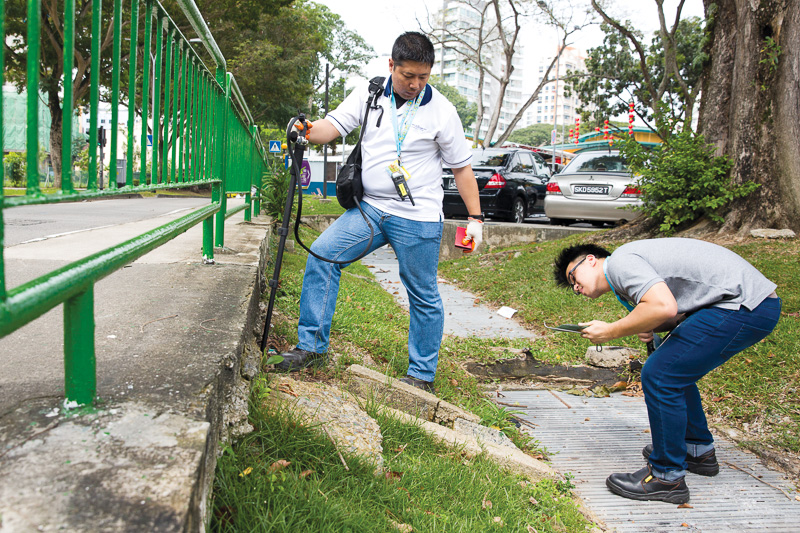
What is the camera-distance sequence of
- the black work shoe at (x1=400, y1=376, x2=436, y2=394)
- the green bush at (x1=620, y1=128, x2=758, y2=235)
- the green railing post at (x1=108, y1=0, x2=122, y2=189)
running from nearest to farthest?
the green railing post at (x1=108, y1=0, x2=122, y2=189) < the black work shoe at (x1=400, y1=376, x2=436, y2=394) < the green bush at (x1=620, y1=128, x2=758, y2=235)

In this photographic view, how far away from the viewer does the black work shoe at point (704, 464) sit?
3.15 metres

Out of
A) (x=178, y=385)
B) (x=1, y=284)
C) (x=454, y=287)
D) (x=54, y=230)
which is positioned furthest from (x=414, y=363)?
(x=454, y=287)

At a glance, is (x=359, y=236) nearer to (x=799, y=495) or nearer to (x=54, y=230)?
(x=799, y=495)

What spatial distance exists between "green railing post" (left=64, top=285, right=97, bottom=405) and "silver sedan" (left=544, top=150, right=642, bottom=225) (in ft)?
30.3

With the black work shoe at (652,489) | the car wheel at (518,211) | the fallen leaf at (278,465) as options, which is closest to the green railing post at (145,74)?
the fallen leaf at (278,465)

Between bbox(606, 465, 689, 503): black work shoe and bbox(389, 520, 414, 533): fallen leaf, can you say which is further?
bbox(606, 465, 689, 503): black work shoe

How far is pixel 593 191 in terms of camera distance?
10.2 meters

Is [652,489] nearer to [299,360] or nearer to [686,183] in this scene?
[299,360]

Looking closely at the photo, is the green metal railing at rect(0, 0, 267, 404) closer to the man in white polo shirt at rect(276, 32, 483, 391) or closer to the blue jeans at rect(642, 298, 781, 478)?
the man in white polo shirt at rect(276, 32, 483, 391)

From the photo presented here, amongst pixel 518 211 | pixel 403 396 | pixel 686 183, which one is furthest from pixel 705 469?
Answer: pixel 518 211

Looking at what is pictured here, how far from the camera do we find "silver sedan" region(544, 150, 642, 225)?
10.0 meters

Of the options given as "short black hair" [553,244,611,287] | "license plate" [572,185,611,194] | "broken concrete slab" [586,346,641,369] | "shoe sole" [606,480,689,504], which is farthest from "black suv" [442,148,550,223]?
"shoe sole" [606,480,689,504]

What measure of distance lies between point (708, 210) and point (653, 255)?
5428 mm

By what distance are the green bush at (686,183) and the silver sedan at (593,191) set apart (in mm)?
1771
